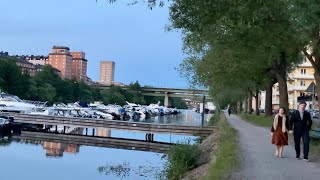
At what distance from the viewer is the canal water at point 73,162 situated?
1014 inches

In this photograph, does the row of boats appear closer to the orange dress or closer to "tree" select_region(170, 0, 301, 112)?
"tree" select_region(170, 0, 301, 112)

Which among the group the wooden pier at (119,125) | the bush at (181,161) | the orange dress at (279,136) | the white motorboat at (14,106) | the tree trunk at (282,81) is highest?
the tree trunk at (282,81)

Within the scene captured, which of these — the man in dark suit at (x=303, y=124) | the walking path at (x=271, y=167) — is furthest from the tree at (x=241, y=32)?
the walking path at (x=271, y=167)

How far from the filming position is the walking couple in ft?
57.6

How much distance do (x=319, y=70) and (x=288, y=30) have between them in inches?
140

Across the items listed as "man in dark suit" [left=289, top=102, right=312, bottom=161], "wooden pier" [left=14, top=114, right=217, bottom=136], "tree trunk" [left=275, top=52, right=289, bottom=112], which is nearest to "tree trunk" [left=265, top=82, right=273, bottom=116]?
"wooden pier" [left=14, top=114, right=217, bottom=136]

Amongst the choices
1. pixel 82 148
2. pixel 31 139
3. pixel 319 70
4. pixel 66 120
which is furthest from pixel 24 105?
pixel 319 70

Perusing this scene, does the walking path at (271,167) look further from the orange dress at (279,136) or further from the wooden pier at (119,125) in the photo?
the wooden pier at (119,125)

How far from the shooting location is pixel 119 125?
162 ft

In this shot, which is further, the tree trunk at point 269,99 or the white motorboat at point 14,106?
the white motorboat at point 14,106

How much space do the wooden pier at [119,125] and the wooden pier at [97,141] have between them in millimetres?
1303

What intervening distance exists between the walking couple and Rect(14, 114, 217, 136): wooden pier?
79.2ft

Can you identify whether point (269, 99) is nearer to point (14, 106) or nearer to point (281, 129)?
point (281, 129)

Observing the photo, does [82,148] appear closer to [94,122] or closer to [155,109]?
[94,122]
